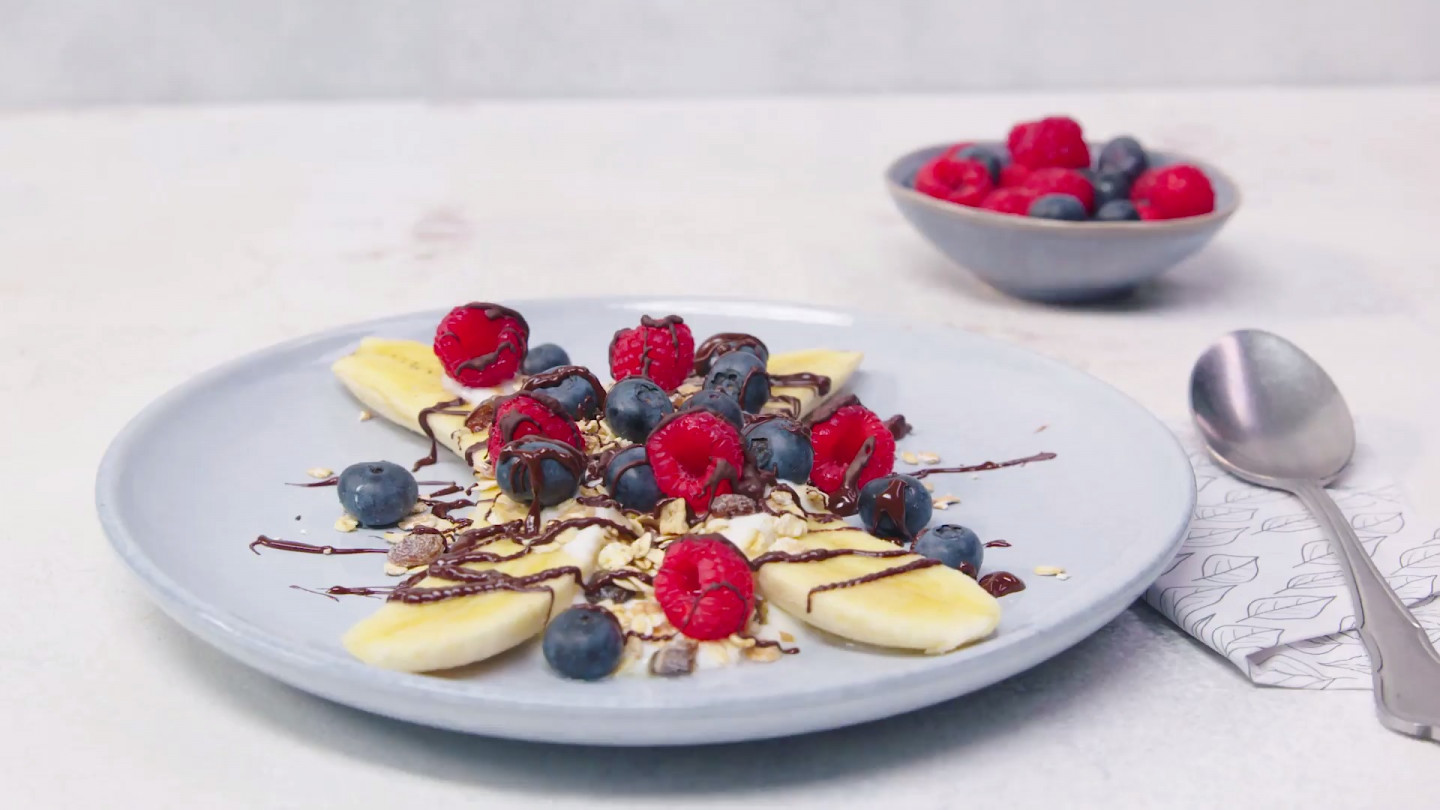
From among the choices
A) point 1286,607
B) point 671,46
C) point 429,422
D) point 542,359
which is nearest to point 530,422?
point 429,422

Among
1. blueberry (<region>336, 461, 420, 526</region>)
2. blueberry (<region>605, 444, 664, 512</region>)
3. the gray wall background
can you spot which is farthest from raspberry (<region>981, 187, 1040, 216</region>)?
the gray wall background

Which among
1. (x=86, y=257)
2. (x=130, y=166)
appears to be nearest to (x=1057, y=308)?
(x=86, y=257)

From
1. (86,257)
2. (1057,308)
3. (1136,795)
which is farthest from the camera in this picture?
(86,257)

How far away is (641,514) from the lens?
4.99 ft

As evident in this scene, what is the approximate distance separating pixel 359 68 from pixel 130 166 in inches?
39.0

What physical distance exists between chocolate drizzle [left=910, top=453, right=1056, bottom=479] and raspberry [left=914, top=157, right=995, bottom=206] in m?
0.98

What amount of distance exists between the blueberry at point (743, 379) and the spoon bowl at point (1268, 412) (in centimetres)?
61

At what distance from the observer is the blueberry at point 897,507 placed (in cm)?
153

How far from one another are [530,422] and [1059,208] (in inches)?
48.3

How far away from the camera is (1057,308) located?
262cm

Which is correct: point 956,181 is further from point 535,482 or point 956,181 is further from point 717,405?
point 535,482

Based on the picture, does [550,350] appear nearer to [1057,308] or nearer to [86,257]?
[1057,308]

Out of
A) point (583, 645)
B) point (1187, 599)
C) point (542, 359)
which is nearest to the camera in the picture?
point (583, 645)

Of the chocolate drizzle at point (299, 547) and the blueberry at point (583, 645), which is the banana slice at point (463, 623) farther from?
the chocolate drizzle at point (299, 547)
